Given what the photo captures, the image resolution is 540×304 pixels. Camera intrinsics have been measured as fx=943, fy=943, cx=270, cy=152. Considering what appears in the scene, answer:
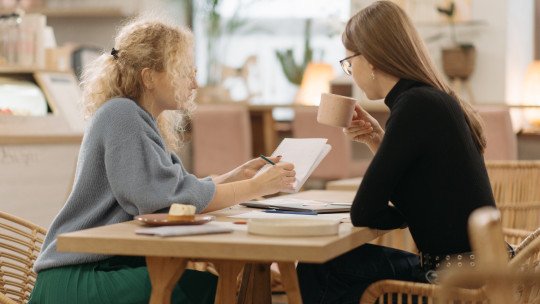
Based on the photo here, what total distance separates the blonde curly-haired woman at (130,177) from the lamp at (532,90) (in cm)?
412

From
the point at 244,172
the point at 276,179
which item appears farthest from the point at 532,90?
the point at 276,179

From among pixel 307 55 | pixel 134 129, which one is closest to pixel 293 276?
pixel 134 129

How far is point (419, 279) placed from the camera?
7.03 feet

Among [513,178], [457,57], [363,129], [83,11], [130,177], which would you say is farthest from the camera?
[83,11]

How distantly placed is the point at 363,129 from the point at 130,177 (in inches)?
30.0

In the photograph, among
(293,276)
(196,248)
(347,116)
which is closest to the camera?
(196,248)

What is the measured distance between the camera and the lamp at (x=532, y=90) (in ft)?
20.0

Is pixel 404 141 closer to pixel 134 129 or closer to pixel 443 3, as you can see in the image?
pixel 134 129

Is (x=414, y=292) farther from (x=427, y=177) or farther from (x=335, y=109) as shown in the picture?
(x=335, y=109)

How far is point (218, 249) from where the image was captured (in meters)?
1.71

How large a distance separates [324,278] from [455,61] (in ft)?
14.9

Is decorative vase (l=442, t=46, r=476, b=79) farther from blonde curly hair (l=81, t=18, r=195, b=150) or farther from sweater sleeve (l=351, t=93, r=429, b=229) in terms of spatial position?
sweater sleeve (l=351, t=93, r=429, b=229)

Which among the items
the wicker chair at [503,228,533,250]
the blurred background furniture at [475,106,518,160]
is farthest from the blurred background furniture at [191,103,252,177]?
the wicker chair at [503,228,533,250]

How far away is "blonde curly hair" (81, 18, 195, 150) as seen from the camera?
2.32 metres
